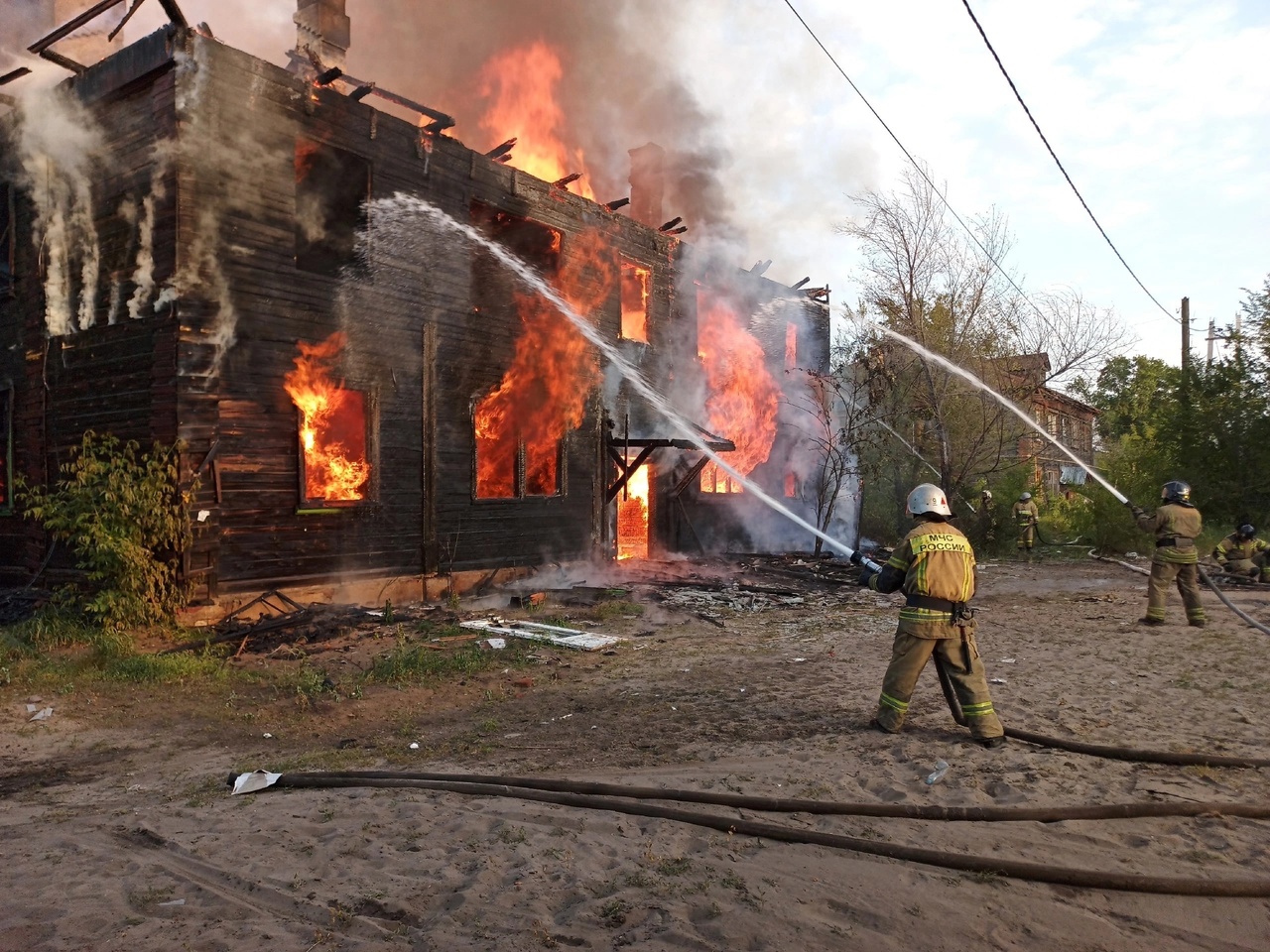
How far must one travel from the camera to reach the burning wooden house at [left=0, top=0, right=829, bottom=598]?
10.2m

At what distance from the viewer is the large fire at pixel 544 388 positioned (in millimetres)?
14422

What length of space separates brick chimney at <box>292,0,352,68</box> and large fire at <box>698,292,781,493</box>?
30.9 ft

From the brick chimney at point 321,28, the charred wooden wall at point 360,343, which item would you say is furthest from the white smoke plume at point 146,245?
the brick chimney at point 321,28

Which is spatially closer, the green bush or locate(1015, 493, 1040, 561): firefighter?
the green bush

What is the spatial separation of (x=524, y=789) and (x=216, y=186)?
30.3ft

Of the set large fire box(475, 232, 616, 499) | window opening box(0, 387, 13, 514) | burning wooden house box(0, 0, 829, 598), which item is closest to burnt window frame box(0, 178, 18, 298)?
burning wooden house box(0, 0, 829, 598)

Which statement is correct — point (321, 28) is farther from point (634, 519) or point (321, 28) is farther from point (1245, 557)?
point (1245, 557)

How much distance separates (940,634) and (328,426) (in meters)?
9.40

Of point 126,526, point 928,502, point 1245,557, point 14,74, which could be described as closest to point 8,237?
point 14,74

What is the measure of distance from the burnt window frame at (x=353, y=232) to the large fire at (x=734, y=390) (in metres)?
9.21

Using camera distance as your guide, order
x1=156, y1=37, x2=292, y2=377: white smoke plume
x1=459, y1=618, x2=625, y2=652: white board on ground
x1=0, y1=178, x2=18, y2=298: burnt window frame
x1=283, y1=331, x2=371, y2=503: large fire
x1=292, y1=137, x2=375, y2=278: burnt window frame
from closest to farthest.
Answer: x1=459, y1=618, x2=625, y2=652: white board on ground < x1=156, y1=37, x2=292, y2=377: white smoke plume < x1=283, y1=331, x2=371, y2=503: large fire < x1=292, y1=137, x2=375, y2=278: burnt window frame < x1=0, y1=178, x2=18, y2=298: burnt window frame

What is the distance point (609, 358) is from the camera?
54.4 feet

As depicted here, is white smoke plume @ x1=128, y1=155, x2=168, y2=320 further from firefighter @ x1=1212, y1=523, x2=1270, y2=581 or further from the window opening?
firefighter @ x1=1212, y1=523, x2=1270, y2=581

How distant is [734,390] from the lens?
66.5 feet
